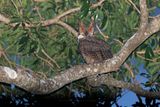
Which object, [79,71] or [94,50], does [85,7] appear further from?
[79,71]

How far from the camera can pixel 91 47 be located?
721 cm

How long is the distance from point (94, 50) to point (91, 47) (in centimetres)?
9

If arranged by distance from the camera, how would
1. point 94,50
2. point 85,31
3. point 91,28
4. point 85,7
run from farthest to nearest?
point 91,28, point 85,31, point 94,50, point 85,7

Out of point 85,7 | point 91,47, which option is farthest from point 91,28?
A: point 85,7

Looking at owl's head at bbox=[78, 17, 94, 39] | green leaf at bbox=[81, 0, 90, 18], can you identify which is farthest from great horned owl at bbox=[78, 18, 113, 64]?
green leaf at bbox=[81, 0, 90, 18]

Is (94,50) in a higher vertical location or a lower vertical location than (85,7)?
lower

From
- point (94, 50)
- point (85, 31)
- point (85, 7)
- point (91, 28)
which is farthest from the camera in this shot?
point (91, 28)

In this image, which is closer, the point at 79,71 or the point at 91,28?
the point at 79,71

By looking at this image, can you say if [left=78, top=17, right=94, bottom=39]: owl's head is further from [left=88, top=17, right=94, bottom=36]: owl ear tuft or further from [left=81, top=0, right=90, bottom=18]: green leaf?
[left=81, top=0, right=90, bottom=18]: green leaf

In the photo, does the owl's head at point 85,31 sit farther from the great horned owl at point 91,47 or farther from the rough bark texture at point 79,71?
the rough bark texture at point 79,71

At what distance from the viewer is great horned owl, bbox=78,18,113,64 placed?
6.92m

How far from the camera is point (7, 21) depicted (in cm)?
726

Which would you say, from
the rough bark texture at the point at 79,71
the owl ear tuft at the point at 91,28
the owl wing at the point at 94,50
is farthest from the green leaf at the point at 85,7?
the rough bark texture at the point at 79,71

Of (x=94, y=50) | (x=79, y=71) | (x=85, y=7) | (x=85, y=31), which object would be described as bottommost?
(x=94, y=50)
